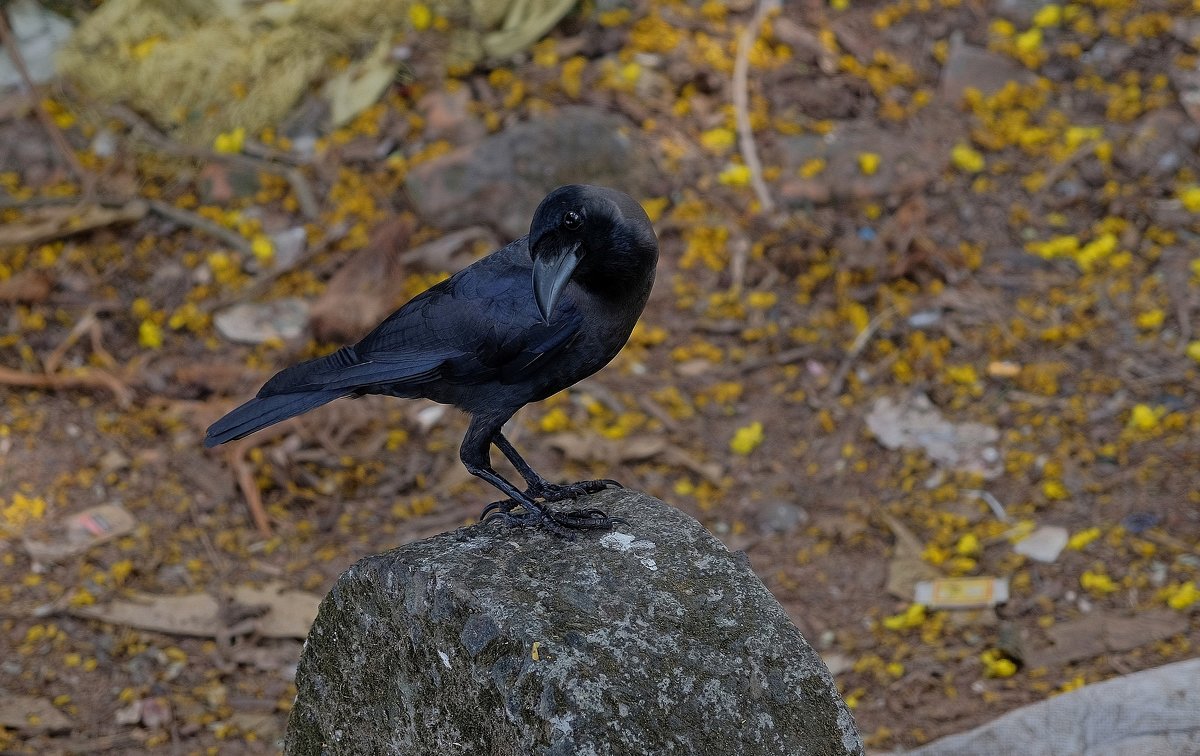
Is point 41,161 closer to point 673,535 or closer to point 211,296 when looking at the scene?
point 211,296

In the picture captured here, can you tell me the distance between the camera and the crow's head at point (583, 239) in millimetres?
3312

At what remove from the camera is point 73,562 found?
19.3ft

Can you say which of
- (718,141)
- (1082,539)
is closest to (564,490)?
(1082,539)

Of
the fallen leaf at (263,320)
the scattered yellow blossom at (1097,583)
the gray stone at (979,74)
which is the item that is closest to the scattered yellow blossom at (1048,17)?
the gray stone at (979,74)

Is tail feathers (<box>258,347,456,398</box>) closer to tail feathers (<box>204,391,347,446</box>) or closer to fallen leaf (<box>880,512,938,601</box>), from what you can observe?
tail feathers (<box>204,391,347,446</box>)

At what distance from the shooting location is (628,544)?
12.2 feet

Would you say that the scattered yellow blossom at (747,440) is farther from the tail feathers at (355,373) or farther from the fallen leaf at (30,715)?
the fallen leaf at (30,715)

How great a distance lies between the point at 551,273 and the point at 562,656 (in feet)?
3.35

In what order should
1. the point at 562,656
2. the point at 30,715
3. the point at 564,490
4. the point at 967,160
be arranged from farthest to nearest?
the point at 967,160 < the point at 30,715 < the point at 564,490 < the point at 562,656

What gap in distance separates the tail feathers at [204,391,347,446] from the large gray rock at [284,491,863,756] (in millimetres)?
534

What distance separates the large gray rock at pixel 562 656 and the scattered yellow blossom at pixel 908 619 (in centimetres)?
208

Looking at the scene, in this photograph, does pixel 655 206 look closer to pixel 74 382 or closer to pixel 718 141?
pixel 718 141

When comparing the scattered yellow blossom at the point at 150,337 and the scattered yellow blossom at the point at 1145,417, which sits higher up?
the scattered yellow blossom at the point at 1145,417

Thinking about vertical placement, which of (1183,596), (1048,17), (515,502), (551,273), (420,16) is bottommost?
(1183,596)
